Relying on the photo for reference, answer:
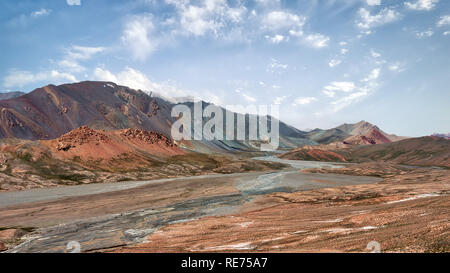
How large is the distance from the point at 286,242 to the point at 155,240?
40.3ft

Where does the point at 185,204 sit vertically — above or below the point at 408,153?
below

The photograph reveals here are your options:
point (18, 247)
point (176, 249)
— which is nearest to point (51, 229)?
point (18, 247)

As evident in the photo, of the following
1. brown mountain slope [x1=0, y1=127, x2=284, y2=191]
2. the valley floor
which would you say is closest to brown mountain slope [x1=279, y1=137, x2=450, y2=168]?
brown mountain slope [x1=0, y1=127, x2=284, y2=191]

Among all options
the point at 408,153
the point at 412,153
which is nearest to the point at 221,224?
the point at 412,153

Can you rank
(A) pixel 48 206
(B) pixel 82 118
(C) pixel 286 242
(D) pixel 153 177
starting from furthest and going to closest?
(B) pixel 82 118 < (D) pixel 153 177 < (A) pixel 48 206 < (C) pixel 286 242

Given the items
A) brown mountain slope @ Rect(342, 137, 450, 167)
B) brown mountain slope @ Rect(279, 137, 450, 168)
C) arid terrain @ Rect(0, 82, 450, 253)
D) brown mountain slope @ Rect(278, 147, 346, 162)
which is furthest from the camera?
brown mountain slope @ Rect(278, 147, 346, 162)

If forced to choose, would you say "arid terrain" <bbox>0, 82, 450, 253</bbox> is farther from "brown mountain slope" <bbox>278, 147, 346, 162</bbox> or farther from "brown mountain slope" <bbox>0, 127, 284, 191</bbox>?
"brown mountain slope" <bbox>278, 147, 346, 162</bbox>

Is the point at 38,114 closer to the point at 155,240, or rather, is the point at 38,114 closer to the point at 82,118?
the point at 82,118

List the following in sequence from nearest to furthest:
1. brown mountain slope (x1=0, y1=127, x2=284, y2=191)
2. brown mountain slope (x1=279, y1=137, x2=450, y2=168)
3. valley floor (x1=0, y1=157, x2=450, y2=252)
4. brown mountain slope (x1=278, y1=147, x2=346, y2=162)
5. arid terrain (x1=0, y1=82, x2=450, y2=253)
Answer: valley floor (x1=0, y1=157, x2=450, y2=252)
arid terrain (x1=0, y1=82, x2=450, y2=253)
brown mountain slope (x1=0, y1=127, x2=284, y2=191)
brown mountain slope (x1=279, y1=137, x2=450, y2=168)
brown mountain slope (x1=278, y1=147, x2=346, y2=162)

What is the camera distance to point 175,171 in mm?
105812

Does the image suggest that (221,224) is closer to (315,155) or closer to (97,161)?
(97,161)

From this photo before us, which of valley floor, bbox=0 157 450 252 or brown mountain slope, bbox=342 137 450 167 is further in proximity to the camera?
brown mountain slope, bbox=342 137 450 167

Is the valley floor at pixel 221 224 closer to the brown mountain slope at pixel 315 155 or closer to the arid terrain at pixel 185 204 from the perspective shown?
the arid terrain at pixel 185 204

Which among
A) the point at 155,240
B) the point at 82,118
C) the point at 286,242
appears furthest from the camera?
the point at 82,118
